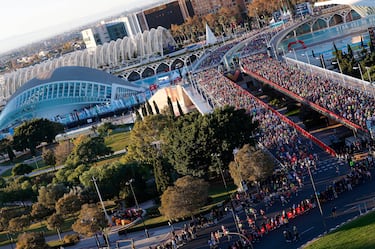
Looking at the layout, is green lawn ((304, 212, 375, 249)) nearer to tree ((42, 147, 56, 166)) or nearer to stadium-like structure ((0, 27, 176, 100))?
tree ((42, 147, 56, 166))

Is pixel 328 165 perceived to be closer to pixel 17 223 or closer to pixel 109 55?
pixel 17 223

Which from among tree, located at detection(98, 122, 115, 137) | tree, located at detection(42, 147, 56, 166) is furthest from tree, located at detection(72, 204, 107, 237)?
tree, located at detection(98, 122, 115, 137)

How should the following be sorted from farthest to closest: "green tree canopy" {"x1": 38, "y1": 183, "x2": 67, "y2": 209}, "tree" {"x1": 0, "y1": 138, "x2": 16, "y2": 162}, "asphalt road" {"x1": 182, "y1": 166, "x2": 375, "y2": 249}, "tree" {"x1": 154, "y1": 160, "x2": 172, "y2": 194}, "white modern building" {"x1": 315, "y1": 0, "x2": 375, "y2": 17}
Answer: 1. "white modern building" {"x1": 315, "y1": 0, "x2": 375, "y2": 17}
2. "tree" {"x1": 0, "y1": 138, "x2": 16, "y2": 162}
3. "green tree canopy" {"x1": 38, "y1": 183, "x2": 67, "y2": 209}
4. "tree" {"x1": 154, "y1": 160, "x2": 172, "y2": 194}
5. "asphalt road" {"x1": 182, "y1": 166, "x2": 375, "y2": 249}

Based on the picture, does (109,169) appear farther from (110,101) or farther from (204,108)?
(110,101)

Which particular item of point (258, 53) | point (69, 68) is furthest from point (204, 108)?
point (69, 68)

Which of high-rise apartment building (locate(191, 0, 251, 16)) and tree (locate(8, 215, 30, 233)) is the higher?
high-rise apartment building (locate(191, 0, 251, 16))

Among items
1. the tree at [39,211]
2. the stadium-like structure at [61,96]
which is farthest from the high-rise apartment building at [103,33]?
the tree at [39,211]

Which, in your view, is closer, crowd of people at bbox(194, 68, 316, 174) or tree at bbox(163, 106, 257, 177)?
crowd of people at bbox(194, 68, 316, 174)

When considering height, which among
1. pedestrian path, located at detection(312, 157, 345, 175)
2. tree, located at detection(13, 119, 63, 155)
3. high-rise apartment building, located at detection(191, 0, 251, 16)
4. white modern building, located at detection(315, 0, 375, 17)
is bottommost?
pedestrian path, located at detection(312, 157, 345, 175)
